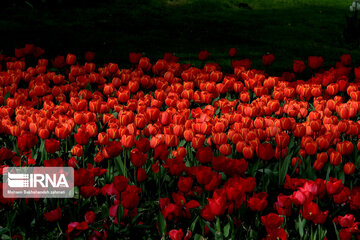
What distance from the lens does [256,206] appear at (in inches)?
97.8

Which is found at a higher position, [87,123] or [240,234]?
[87,123]

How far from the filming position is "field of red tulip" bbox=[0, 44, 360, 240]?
2.55 metres

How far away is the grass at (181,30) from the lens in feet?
26.4

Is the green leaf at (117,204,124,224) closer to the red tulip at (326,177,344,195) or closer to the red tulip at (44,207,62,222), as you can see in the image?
the red tulip at (44,207,62,222)

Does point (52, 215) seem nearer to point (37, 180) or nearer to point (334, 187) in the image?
point (37, 180)

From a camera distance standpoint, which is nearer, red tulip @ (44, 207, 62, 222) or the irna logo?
red tulip @ (44, 207, 62, 222)

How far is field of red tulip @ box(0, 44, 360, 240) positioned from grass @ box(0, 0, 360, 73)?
355 centimetres

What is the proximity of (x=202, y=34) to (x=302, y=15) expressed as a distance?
162 inches

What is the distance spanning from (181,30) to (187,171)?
725 cm

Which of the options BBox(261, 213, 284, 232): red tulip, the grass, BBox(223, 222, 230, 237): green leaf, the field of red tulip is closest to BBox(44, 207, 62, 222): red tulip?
the field of red tulip

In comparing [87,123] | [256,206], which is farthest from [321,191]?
[87,123]

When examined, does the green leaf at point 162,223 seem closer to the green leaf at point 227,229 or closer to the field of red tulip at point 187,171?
the field of red tulip at point 187,171

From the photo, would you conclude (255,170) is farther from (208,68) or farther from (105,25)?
(105,25)

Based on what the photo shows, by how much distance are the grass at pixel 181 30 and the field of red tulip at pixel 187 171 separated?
3552 mm
